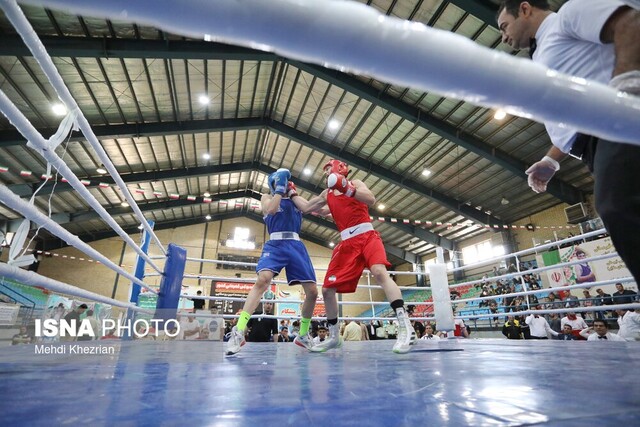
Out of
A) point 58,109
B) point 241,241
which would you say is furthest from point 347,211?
point 241,241

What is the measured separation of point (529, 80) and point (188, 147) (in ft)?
41.5

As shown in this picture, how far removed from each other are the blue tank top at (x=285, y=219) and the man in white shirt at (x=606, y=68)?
5.95 ft

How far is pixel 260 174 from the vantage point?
52.7 ft

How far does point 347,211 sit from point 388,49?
7.32 feet

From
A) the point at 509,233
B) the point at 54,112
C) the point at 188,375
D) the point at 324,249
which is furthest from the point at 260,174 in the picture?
the point at 188,375

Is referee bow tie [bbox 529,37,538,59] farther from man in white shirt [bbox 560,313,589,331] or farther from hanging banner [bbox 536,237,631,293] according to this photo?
hanging banner [bbox 536,237,631,293]

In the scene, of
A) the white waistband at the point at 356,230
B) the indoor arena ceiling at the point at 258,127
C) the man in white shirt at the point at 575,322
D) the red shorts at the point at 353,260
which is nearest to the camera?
the red shorts at the point at 353,260

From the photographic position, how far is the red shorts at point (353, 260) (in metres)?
2.43

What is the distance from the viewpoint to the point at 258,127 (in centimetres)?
1129

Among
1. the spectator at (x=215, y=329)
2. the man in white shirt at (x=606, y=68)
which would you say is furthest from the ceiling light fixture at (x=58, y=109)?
the man in white shirt at (x=606, y=68)

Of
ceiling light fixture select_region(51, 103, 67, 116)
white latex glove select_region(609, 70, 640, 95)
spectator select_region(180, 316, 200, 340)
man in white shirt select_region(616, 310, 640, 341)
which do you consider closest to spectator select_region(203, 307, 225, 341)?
spectator select_region(180, 316, 200, 340)

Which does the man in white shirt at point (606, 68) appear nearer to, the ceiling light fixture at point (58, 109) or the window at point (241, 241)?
the ceiling light fixture at point (58, 109)

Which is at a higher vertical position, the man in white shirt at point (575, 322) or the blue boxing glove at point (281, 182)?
the blue boxing glove at point (281, 182)

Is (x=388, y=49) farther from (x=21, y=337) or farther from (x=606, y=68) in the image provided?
(x=21, y=337)
